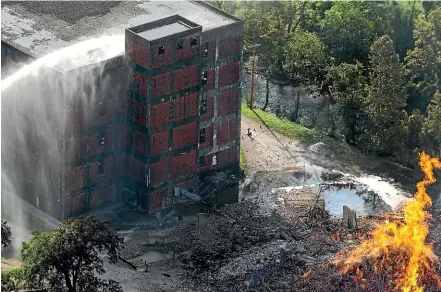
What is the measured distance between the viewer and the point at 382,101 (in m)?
85.8

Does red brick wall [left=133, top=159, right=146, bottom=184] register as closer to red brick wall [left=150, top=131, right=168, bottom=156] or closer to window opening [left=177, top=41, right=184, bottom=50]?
red brick wall [left=150, top=131, right=168, bottom=156]

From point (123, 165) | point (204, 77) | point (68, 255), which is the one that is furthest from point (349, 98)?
point (68, 255)

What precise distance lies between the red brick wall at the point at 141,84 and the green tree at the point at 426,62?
81.1ft

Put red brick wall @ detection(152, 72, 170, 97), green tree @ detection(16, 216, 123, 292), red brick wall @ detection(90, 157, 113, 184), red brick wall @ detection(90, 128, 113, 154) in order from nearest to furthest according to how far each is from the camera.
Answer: green tree @ detection(16, 216, 123, 292), red brick wall @ detection(152, 72, 170, 97), red brick wall @ detection(90, 128, 113, 154), red brick wall @ detection(90, 157, 113, 184)

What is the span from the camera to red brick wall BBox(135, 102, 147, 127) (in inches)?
2977

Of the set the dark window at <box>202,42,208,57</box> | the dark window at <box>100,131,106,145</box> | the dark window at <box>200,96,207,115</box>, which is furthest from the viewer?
the dark window at <box>200,96,207,115</box>

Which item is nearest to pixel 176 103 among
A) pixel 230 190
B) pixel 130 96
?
pixel 130 96

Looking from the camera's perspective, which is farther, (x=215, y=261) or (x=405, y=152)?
(x=405, y=152)

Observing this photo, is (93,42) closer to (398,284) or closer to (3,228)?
(3,228)

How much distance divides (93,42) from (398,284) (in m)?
23.0

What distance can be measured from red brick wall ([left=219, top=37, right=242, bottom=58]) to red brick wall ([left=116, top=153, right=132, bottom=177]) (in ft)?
27.7

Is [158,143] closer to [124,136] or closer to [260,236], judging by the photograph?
[124,136]

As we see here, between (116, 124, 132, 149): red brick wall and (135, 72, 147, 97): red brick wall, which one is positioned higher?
(135, 72, 147, 97): red brick wall

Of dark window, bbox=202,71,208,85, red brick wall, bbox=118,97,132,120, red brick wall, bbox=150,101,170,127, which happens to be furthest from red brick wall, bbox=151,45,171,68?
dark window, bbox=202,71,208,85
